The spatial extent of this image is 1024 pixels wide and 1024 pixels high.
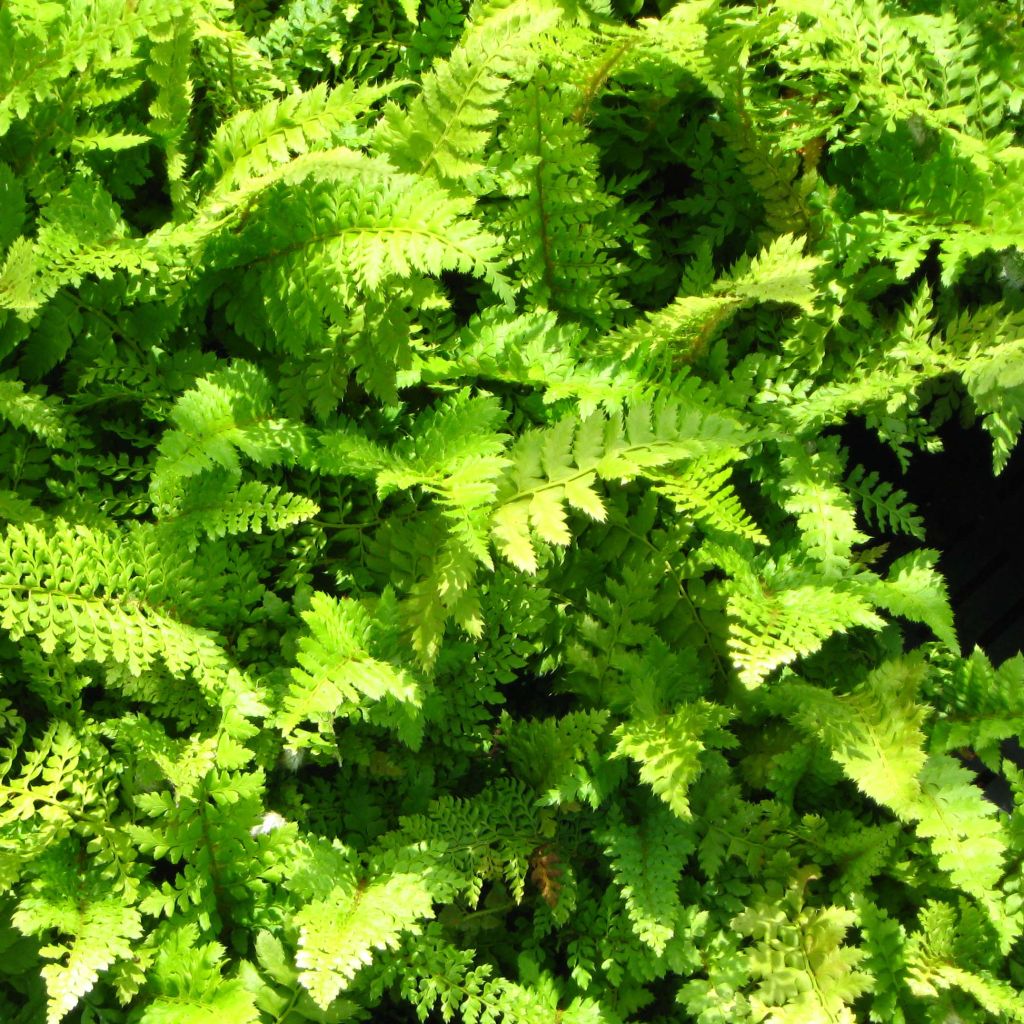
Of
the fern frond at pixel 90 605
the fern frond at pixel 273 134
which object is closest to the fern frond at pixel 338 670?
the fern frond at pixel 90 605

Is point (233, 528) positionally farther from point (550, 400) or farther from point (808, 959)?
point (808, 959)

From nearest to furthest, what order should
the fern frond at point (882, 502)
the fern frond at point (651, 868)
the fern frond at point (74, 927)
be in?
the fern frond at point (74, 927) → the fern frond at point (651, 868) → the fern frond at point (882, 502)

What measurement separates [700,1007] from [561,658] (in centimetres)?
78

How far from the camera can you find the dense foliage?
1909 millimetres

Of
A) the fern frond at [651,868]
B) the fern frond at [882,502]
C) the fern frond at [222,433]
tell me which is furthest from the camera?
the fern frond at [882,502]

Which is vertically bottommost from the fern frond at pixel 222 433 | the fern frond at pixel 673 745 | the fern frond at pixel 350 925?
the fern frond at pixel 350 925

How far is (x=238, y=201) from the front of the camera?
1912mm

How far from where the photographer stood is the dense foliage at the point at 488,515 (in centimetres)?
191

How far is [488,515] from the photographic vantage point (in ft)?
5.93

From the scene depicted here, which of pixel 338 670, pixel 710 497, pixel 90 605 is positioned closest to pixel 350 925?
pixel 338 670

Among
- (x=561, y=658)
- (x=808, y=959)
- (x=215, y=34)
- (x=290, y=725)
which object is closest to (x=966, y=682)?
(x=808, y=959)

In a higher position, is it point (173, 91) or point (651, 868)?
point (173, 91)

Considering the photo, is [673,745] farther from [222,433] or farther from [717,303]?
[222,433]

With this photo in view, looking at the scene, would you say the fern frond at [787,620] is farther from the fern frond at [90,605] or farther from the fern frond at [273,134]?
the fern frond at [273,134]
